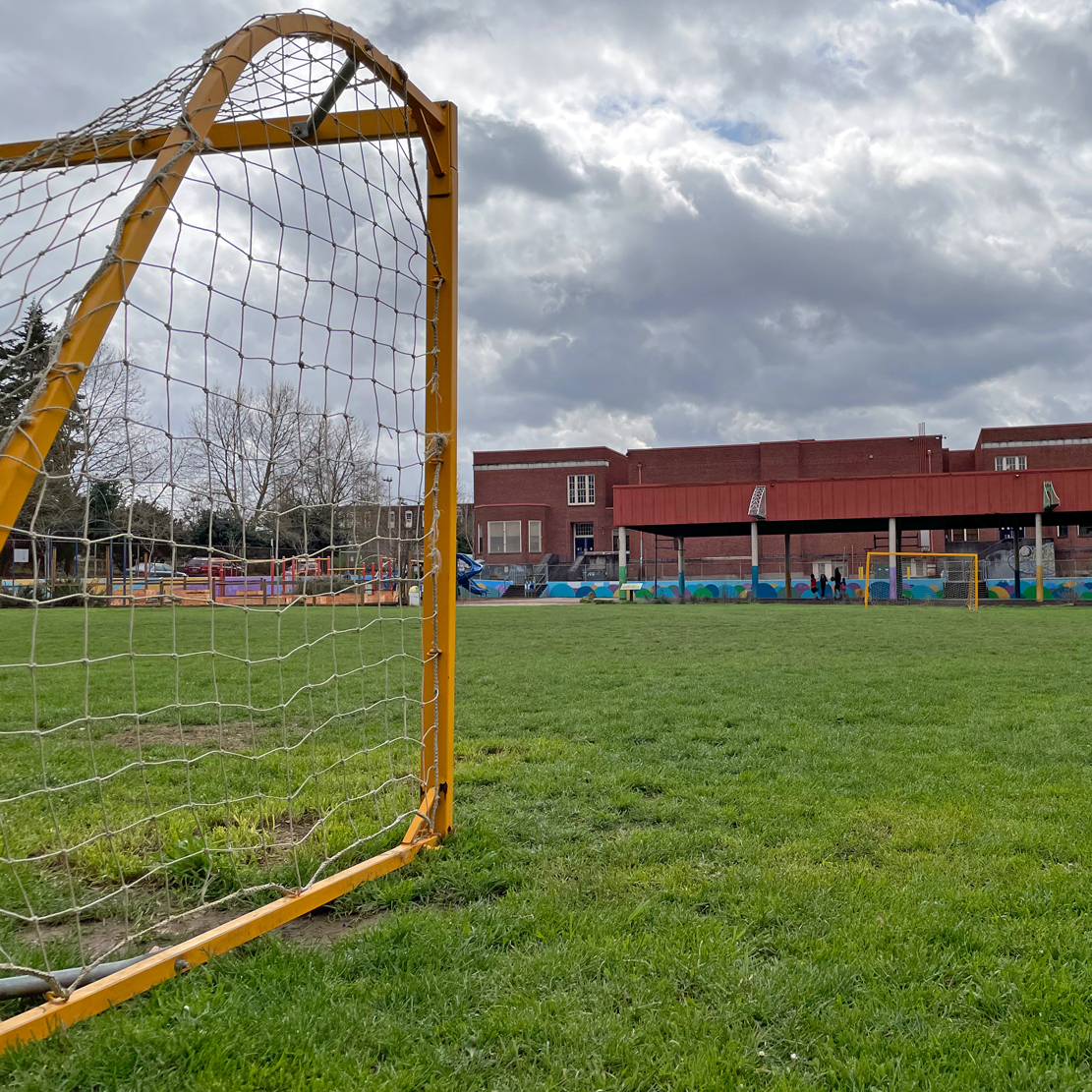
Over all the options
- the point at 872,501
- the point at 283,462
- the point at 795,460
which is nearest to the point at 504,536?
the point at 795,460

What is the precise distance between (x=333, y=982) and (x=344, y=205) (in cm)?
295

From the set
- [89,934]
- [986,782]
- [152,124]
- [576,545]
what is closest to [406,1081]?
[89,934]

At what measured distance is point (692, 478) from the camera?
5559 cm

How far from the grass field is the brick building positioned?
42.4 meters

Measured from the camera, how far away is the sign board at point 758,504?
34000mm

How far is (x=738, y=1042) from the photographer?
84.2 inches

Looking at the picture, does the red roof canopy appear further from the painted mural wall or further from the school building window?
the school building window

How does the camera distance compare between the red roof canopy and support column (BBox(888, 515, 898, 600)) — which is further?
support column (BBox(888, 515, 898, 600))

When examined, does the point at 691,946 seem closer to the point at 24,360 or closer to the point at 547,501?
the point at 24,360

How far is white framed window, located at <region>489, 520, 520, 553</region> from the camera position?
56938mm

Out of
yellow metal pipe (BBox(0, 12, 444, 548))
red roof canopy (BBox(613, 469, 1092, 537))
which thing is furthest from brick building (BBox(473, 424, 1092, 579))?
yellow metal pipe (BBox(0, 12, 444, 548))

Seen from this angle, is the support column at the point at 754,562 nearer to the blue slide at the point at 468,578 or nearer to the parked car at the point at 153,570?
the blue slide at the point at 468,578

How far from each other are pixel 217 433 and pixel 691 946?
240cm

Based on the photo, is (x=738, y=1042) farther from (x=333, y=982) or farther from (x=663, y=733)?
(x=663, y=733)
